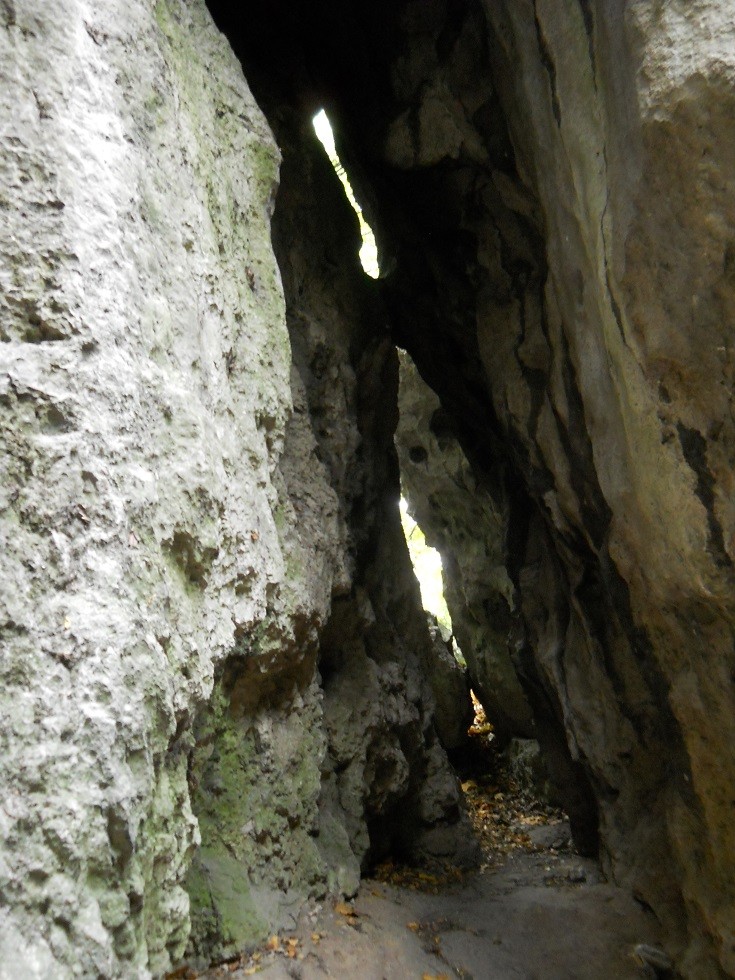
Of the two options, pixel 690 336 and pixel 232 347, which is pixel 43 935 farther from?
pixel 690 336

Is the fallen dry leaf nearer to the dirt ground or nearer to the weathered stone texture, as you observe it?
the dirt ground

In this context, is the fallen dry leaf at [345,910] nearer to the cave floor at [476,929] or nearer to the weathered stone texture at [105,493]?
the cave floor at [476,929]

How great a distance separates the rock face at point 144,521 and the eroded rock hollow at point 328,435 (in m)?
0.01

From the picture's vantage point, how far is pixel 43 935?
5.42 ft

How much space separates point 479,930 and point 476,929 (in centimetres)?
2

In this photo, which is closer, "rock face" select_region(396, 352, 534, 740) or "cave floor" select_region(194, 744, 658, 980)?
"cave floor" select_region(194, 744, 658, 980)

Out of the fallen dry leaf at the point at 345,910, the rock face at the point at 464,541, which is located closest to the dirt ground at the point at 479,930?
the fallen dry leaf at the point at 345,910

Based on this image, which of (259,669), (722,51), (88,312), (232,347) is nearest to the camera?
(88,312)

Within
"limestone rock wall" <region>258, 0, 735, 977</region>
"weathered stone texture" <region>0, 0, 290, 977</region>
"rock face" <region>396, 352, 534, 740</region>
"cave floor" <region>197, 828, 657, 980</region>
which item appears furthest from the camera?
"rock face" <region>396, 352, 534, 740</region>

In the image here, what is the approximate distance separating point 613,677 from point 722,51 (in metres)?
4.37

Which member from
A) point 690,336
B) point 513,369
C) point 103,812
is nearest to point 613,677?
point 513,369

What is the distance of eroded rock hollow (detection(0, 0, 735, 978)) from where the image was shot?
80.0 inches

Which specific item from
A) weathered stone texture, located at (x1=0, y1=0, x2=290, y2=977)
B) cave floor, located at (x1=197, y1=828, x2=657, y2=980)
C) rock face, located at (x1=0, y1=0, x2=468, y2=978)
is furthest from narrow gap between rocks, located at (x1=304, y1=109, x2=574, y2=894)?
weathered stone texture, located at (x1=0, y1=0, x2=290, y2=977)

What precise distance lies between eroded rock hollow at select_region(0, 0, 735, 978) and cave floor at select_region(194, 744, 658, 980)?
227mm
